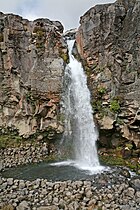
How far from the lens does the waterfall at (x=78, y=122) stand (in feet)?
54.1

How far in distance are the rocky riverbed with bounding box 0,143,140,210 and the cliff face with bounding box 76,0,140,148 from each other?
4034 millimetres

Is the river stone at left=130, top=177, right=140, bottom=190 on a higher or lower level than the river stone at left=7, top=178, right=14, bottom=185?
lower

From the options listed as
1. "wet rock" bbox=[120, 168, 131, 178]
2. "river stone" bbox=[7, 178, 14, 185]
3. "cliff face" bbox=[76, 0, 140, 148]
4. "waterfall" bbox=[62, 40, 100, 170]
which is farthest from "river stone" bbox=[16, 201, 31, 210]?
"cliff face" bbox=[76, 0, 140, 148]

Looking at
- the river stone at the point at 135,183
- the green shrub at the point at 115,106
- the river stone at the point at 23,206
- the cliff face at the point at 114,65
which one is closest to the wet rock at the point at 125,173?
the river stone at the point at 135,183

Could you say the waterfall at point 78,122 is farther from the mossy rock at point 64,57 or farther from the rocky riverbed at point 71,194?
the rocky riverbed at point 71,194

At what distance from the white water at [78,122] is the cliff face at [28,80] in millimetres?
722

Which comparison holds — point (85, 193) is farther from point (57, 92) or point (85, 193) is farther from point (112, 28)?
point (112, 28)

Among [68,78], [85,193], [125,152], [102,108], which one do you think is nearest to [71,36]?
[68,78]

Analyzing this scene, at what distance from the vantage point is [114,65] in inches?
681

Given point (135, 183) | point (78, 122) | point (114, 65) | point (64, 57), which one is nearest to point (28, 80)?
point (64, 57)

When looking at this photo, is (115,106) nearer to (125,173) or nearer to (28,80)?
(125,173)

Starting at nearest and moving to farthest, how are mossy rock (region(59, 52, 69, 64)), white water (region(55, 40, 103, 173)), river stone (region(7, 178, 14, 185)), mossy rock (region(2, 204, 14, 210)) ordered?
mossy rock (region(2, 204, 14, 210))
river stone (region(7, 178, 14, 185))
white water (region(55, 40, 103, 173))
mossy rock (region(59, 52, 69, 64))

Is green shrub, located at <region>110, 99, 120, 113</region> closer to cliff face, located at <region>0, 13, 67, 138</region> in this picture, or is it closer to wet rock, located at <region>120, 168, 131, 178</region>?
cliff face, located at <region>0, 13, 67, 138</region>

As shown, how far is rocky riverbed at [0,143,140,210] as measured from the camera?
10.5m
